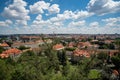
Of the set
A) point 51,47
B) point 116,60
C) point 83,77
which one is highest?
point 51,47

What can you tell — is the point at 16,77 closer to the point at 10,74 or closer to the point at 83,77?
the point at 10,74

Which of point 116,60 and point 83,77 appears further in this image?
point 116,60

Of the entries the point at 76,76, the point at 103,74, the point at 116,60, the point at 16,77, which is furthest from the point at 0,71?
the point at 116,60

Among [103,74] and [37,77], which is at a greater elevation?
[37,77]

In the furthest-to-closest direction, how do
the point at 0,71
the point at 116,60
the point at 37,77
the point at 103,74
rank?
the point at 116,60 → the point at 103,74 → the point at 0,71 → the point at 37,77

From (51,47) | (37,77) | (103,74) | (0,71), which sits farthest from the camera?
(103,74)

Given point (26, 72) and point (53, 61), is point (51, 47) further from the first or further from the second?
point (26, 72)

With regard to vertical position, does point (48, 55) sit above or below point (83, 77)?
above

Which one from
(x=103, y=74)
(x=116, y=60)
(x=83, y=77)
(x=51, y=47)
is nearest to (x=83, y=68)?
(x=83, y=77)

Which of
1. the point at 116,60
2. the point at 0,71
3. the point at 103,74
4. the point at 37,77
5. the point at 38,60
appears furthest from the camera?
the point at 116,60
